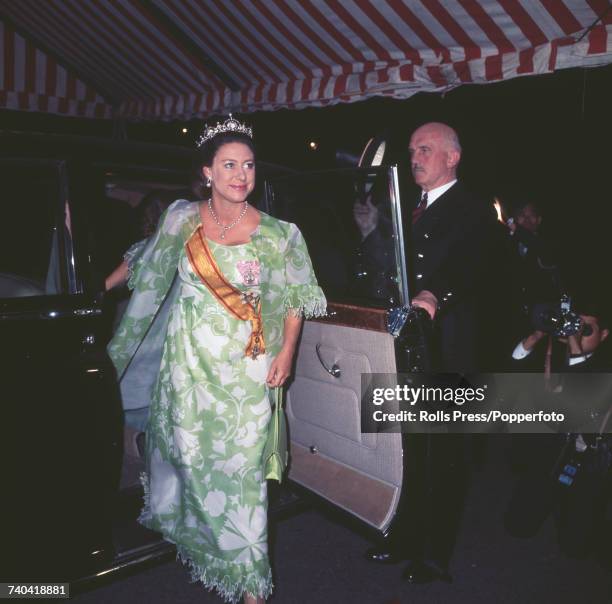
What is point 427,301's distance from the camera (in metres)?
2.23

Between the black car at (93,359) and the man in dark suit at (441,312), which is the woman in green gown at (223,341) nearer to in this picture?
the black car at (93,359)

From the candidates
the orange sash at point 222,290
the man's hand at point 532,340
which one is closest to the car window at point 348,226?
the orange sash at point 222,290

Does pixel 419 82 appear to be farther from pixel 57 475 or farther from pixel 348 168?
pixel 57 475

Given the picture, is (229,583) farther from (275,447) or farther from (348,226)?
(348,226)

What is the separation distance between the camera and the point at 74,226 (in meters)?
2.11

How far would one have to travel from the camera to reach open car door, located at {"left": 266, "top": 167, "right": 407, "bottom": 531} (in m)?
2.24

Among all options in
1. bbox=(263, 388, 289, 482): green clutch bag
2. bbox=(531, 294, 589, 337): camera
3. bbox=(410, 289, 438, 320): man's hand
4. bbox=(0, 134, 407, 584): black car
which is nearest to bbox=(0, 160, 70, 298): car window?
bbox=(0, 134, 407, 584): black car

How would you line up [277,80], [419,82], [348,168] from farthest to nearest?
[277,80] → [419,82] → [348,168]

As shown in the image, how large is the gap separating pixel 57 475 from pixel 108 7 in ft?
14.0

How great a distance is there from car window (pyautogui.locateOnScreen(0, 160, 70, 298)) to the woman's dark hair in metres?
0.53

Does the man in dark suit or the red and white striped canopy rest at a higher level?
the red and white striped canopy

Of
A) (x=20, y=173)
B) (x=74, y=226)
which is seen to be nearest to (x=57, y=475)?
(x=74, y=226)

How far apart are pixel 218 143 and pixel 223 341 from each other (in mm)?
755

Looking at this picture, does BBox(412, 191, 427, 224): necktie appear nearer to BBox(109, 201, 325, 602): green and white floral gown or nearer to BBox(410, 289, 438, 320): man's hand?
BBox(410, 289, 438, 320): man's hand
